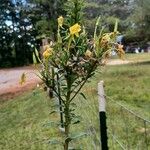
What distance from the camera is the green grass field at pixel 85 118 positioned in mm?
7905

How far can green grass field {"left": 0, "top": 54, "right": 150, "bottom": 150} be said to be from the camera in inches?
311

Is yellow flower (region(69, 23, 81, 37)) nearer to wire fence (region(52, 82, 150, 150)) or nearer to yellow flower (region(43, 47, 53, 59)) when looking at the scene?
yellow flower (region(43, 47, 53, 59))

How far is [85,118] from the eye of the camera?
8.06 meters

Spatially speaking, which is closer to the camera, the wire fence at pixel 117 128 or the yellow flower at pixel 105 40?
the yellow flower at pixel 105 40

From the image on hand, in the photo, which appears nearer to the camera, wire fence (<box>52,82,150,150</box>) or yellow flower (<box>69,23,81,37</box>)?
yellow flower (<box>69,23,81,37</box>)

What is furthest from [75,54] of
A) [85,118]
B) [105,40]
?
[85,118]

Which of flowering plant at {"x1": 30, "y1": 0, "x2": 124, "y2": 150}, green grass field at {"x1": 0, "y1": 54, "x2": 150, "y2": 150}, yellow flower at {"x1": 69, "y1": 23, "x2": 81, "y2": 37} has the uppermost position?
yellow flower at {"x1": 69, "y1": 23, "x2": 81, "y2": 37}

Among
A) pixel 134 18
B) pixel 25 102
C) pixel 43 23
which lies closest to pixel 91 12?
pixel 43 23

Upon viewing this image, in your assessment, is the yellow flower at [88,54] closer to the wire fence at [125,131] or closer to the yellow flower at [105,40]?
the yellow flower at [105,40]

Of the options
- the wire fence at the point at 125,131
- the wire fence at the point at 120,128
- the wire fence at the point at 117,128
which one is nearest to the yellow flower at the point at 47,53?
the wire fence at the point at 117,128

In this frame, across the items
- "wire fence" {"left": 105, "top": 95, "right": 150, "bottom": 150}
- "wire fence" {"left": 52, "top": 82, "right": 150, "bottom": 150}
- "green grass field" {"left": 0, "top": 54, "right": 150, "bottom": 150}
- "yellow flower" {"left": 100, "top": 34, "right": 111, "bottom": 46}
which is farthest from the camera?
"green grass field" {"left": 0, "top": 54, "right": 150, "bottom": 150}

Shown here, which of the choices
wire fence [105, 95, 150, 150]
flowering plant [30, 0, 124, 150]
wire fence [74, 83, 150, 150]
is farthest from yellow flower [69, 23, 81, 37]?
wire fence [105, 95, 150, 150]

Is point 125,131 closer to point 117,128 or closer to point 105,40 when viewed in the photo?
point 117,128

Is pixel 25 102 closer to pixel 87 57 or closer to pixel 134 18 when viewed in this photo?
pixel 87 57
